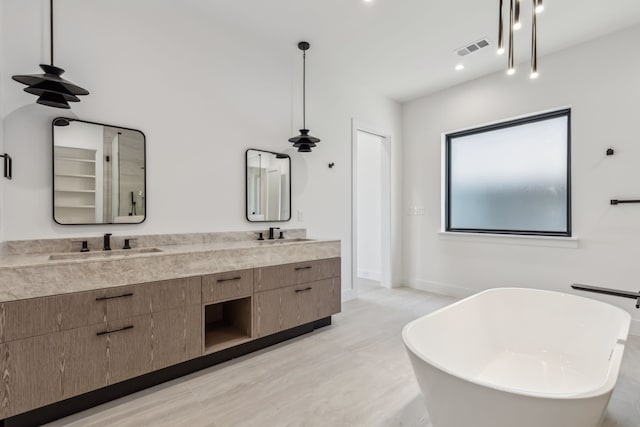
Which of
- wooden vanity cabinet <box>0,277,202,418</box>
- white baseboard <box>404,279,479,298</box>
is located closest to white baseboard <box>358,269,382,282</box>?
white baseboard <box>404,279,479,298</box>

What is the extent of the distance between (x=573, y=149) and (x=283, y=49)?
3380mm

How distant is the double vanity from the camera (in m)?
1.64

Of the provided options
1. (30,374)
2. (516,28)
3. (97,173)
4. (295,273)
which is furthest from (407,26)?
(30,374)

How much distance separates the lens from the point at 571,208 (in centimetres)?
340

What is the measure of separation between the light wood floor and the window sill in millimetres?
1048

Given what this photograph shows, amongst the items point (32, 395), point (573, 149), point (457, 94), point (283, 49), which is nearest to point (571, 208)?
point (573, 149)

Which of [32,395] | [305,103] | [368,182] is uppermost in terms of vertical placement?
[305,103]

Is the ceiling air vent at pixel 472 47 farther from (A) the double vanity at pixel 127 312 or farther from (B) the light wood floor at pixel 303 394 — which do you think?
(B) the light wood floor at pixel 303 394

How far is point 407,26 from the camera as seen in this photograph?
2.98 m

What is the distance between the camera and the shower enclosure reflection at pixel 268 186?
3.21m

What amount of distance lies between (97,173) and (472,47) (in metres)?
3.82

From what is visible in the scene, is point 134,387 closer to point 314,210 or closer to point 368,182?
point 314,210

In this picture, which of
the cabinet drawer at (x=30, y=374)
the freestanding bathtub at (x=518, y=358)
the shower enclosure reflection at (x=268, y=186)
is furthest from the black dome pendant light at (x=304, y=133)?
the cabinet drawer at (x=30, y=374)

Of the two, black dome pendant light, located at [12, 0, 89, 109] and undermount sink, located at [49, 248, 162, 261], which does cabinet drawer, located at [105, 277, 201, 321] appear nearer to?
undermount sink, located at [49, 248, 162, 261]
